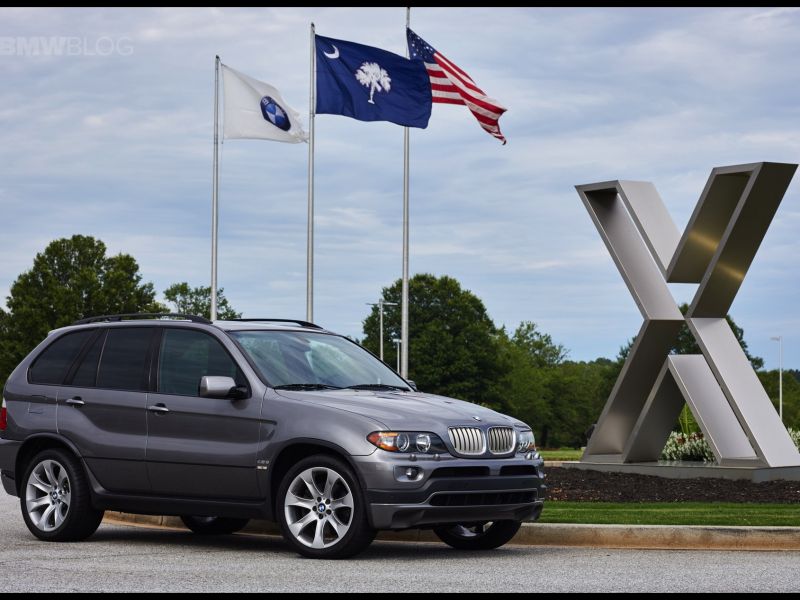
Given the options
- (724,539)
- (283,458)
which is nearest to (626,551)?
(724,539)

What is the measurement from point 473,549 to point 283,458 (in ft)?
6.44

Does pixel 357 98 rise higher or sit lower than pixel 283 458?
higher

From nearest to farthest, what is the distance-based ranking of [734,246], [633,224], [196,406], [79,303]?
[196,406] < [734,246] < [633,224] < [79,303]

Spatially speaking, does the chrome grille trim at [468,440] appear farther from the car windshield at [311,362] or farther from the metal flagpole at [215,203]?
the metal flagpole at [215,203]

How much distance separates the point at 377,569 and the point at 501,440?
1652mm

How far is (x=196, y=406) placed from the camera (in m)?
10.4

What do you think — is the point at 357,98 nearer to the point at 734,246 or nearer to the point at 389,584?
the point at 734,246

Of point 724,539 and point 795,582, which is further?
point 724,539

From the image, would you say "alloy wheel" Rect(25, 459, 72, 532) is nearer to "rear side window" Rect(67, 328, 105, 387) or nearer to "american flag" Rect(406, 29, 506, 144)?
"rear side window" Rect(67, 328, 105, 387)

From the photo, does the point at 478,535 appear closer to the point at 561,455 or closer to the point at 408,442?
the point at 408,442

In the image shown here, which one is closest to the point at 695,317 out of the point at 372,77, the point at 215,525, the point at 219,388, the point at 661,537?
the point at 661,537

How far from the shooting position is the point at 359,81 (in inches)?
951

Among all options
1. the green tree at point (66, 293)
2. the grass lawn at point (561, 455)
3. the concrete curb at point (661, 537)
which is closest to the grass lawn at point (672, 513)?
the concrete curb at point (661, 537)

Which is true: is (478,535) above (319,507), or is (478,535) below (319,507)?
below
